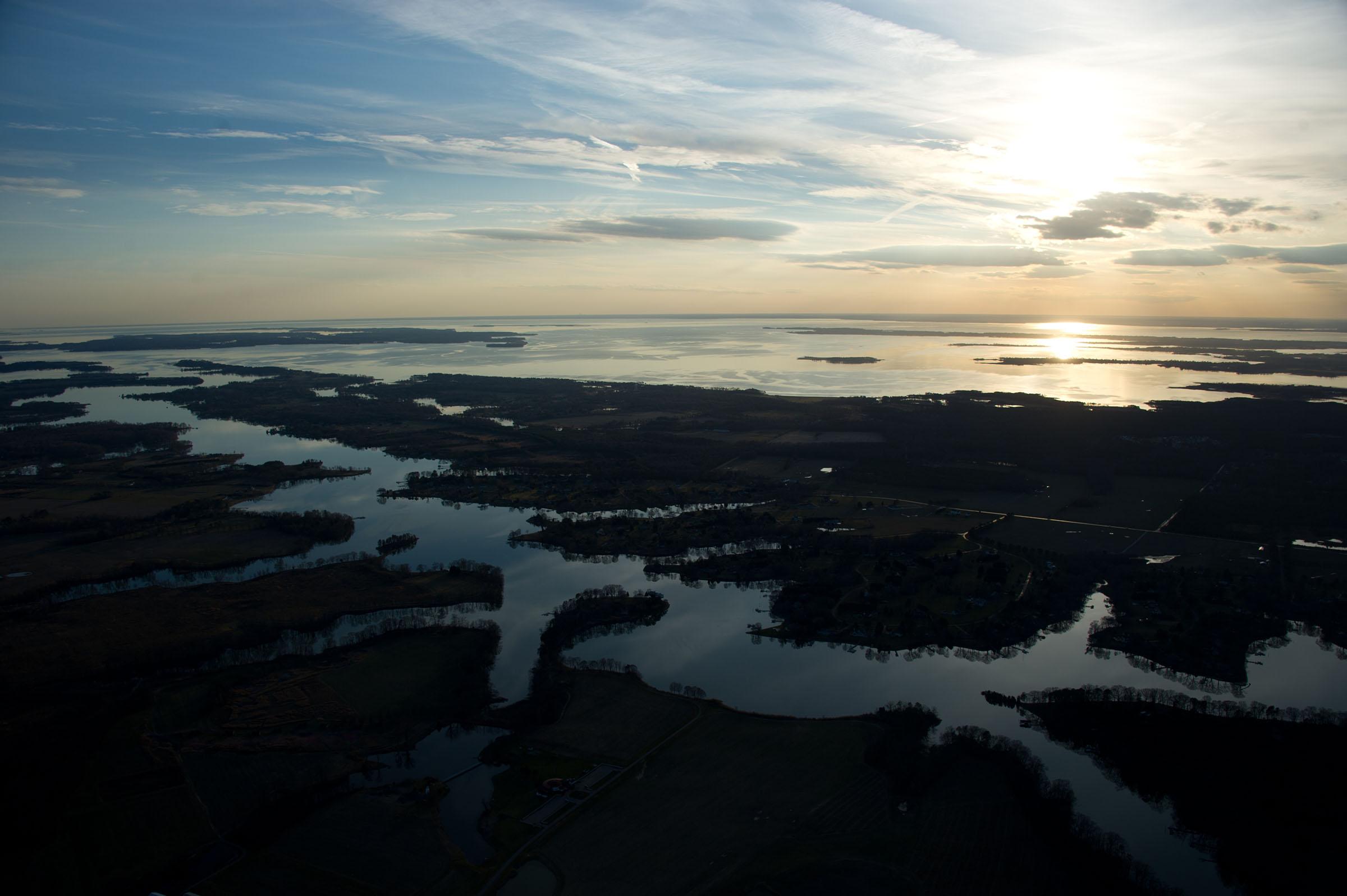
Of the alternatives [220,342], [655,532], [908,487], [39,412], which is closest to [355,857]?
[655,532]

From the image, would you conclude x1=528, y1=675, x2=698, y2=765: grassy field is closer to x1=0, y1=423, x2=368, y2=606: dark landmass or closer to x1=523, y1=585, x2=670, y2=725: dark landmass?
x1=523, y1=585, x2=670, y2=725: dark landmass

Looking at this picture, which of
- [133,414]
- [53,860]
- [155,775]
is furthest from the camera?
[133,414]

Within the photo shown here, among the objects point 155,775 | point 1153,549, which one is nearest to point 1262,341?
point 1153,549

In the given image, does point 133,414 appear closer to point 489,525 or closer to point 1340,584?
point 489,525

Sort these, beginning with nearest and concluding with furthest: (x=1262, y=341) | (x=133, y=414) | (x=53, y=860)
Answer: (x=53, y=860)
(x=133, y=414)
(x=1262, y=341)

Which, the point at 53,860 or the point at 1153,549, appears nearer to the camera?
the point at 53,860

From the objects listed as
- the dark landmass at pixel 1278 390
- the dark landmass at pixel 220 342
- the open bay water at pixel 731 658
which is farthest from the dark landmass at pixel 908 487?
the dark landmass at pixel 220 342

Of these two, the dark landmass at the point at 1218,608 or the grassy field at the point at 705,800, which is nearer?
the grassy field at the point at 705,800

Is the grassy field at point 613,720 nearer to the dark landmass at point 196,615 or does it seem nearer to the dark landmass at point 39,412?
the dark landmass at point 196,615
